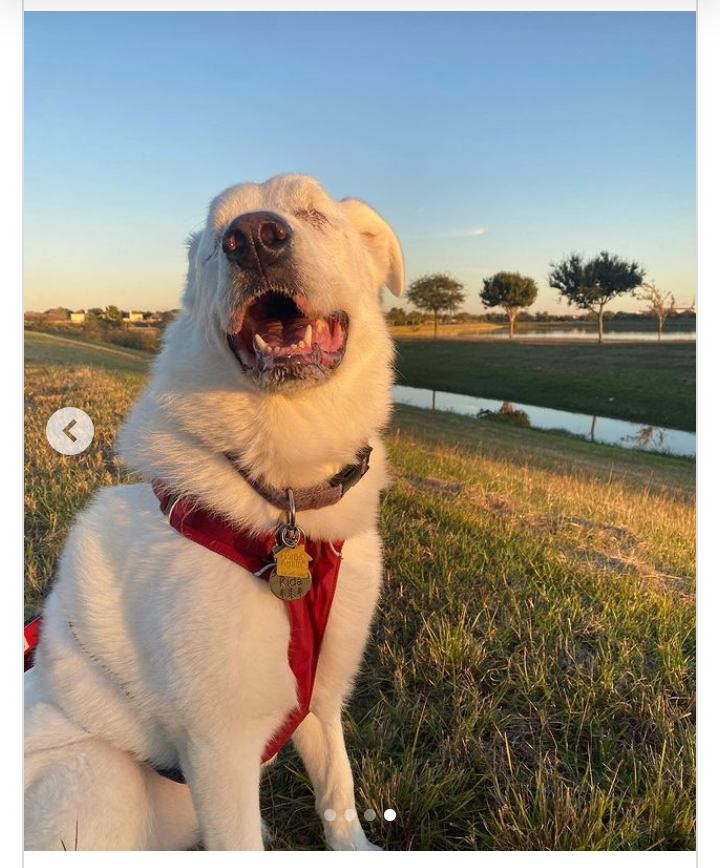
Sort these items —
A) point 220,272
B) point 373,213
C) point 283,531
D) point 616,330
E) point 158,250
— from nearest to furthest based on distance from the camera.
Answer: point 220,272 → point 283,531 → point 373,213 → point 158,250 → point 616,330

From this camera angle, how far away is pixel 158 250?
7.87 ft

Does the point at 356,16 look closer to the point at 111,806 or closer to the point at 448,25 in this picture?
the point at 448,25

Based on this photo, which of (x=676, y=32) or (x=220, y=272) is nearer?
(x=220, y=272)

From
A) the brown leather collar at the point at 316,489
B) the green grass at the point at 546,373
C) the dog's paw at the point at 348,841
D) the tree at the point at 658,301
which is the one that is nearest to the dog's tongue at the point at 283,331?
the brown leather collar at the point at 316,489

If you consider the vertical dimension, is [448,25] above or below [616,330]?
above

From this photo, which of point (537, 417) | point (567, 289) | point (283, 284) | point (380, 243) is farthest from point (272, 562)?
point (567, 289)

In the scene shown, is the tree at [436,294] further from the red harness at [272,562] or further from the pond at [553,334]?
the red harness at [272,562]

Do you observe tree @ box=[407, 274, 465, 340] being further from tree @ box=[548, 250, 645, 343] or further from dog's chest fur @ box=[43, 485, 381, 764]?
dog's chest fur @ box=[43, 485, 381, 764]

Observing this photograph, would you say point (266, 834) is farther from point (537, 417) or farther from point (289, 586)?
point (537, 417)

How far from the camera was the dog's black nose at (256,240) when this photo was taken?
158cm

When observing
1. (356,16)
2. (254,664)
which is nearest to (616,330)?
(356,16)

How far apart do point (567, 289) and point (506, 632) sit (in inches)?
54.0

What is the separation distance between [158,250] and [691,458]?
2173 mm

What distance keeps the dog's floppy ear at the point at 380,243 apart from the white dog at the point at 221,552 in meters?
0.11
